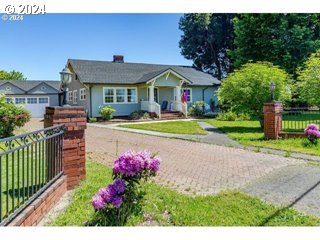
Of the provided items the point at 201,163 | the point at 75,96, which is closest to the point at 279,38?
the point at 75,96

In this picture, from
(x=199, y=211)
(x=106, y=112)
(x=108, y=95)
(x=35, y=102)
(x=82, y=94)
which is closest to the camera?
(x=199, y=211)

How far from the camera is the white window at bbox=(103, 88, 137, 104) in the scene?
22.0 metres

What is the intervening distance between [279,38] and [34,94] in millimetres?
22938

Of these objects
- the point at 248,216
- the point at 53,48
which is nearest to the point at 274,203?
the point at 248,216

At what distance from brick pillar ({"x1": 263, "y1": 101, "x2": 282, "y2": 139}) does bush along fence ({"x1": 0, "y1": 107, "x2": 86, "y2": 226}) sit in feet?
23.5

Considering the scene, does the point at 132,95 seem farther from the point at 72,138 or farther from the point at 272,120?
the point at 72,138

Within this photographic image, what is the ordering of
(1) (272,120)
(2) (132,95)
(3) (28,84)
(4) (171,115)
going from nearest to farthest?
(1) (272,120) → (4) (171,115) → (2) (132,95) → (3) (28,84)

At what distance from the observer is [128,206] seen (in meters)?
3.68

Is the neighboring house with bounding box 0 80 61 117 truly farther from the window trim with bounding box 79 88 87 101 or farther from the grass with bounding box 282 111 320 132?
the grass with bounding box 282 111 320 132

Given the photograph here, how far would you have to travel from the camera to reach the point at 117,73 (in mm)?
23891

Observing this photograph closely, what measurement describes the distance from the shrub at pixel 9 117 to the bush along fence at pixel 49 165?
7.08 meters

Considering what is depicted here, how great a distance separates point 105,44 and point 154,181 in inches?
233

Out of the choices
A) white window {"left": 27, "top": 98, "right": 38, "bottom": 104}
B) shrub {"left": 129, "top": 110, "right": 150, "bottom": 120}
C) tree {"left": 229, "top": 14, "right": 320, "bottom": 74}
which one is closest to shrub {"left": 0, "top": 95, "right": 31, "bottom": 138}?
shrub {"left": 129, "top": 110, "right": 150, "bottom": 120}

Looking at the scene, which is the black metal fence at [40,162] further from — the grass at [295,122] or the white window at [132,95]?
the white window at [132,95]
